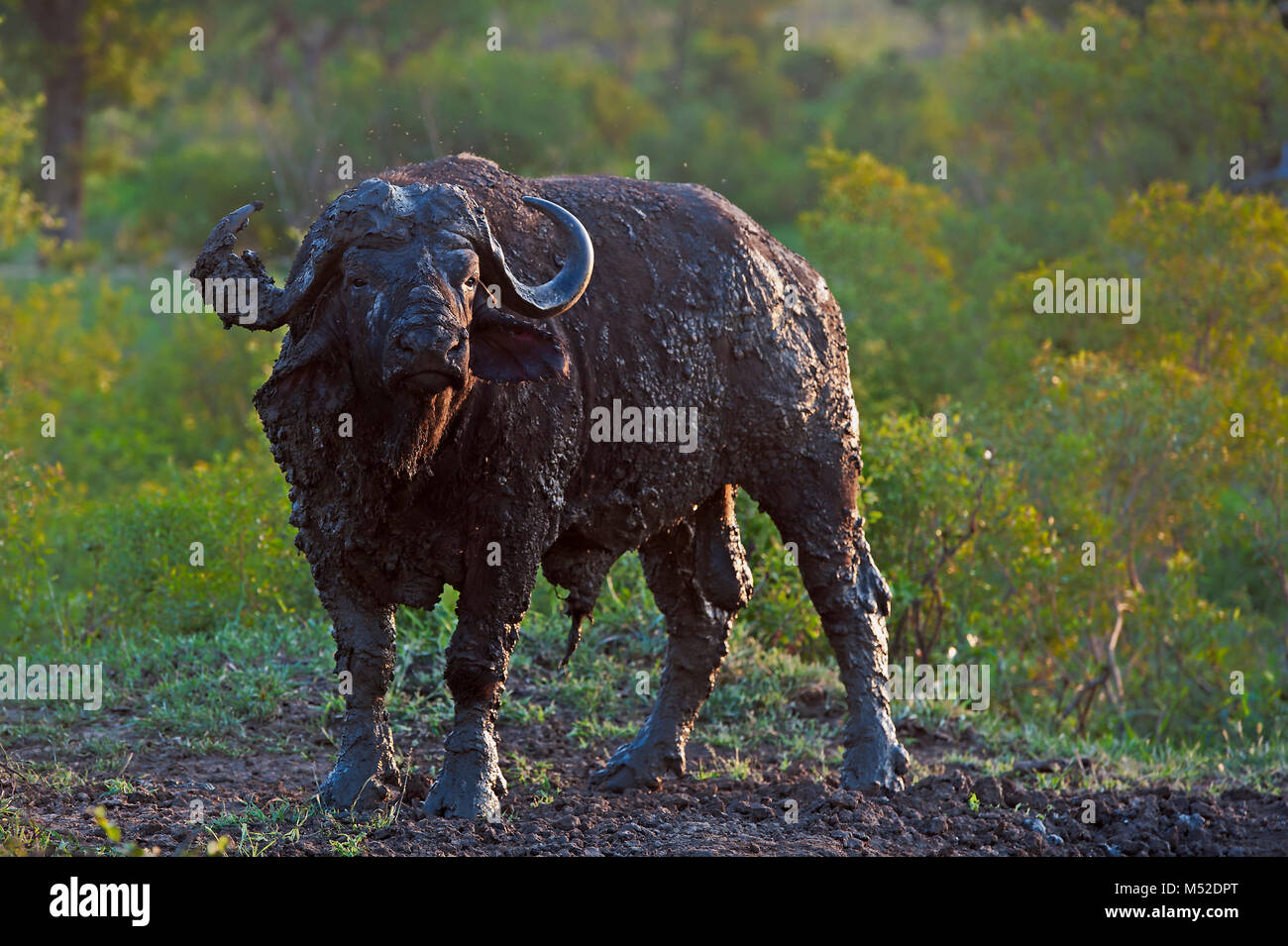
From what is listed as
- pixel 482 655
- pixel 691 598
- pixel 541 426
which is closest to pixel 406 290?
pixel 541 426

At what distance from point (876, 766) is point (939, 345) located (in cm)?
1322

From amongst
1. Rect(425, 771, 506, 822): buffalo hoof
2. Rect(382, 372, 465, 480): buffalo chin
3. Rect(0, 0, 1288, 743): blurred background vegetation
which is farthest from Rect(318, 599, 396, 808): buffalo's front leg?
Rect(0, 0, 1288, 743): blurred background vegetation

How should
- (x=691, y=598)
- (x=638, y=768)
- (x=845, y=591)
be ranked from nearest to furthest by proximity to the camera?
(x=638, y=768)
(x=845, y=591)
(x=691, y=598)

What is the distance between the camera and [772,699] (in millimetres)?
9750

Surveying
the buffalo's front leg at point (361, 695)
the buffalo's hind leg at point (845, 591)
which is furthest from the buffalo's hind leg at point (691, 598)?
the buffalo's front leg at point (361, 695)

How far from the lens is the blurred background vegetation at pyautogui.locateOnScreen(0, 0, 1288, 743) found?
1192 centimetres

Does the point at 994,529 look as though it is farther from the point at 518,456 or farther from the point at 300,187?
the point at 300,187

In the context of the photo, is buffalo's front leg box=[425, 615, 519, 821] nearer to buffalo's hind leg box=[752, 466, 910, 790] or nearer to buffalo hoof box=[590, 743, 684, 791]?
buffalo hoof box=[590, 743, 684, 791]

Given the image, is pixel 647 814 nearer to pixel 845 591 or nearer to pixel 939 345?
pixel 845 591

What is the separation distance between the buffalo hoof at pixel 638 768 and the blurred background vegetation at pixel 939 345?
308 centimetres

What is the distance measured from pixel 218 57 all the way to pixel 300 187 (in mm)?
25751

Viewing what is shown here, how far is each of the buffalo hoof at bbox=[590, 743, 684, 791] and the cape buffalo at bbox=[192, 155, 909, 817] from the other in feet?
0.04

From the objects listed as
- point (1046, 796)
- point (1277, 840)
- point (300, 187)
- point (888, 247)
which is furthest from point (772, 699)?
point (300, 187)

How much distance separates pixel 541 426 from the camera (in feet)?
21.5
